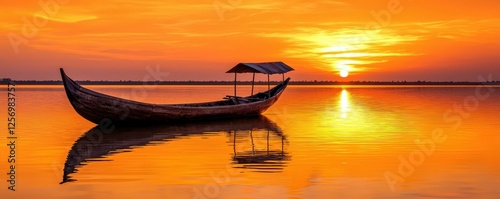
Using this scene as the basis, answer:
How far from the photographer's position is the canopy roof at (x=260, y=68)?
2534cm

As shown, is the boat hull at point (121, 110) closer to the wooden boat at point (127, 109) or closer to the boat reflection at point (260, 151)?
the wooden boat at point (127, 109)

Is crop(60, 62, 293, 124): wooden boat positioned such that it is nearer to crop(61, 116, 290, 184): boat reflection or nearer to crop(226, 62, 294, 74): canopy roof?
crop(61, 116, 290, 184): boat reflection

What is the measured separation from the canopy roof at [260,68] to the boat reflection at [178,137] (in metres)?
2.28

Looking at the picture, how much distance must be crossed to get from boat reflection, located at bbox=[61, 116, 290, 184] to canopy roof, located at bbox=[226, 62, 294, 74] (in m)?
2.28

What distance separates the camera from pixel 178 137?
55.4ft

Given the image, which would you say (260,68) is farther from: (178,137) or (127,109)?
(178,137)

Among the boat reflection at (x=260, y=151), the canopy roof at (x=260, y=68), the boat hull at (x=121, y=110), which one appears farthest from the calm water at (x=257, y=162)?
the canopy roof at (x=260, y=68)

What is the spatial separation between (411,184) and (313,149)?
474 cm

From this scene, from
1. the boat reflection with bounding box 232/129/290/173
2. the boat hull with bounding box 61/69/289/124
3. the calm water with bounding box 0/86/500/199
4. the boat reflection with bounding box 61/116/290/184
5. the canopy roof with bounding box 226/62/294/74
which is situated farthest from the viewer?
the canopy roof with bounding box 226/62/294/74

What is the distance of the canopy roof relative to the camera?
25.3m

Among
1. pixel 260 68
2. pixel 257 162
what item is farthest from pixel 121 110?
pixel 260 68

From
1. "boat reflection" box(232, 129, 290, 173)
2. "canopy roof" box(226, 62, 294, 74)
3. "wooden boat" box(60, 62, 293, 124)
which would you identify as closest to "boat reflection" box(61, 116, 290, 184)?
"boat reflection" box(232, 129, 290, 173)

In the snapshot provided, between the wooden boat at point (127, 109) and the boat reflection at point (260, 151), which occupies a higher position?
the wooden boat at point (127, 109)

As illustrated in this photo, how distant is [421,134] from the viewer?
59.4ft
